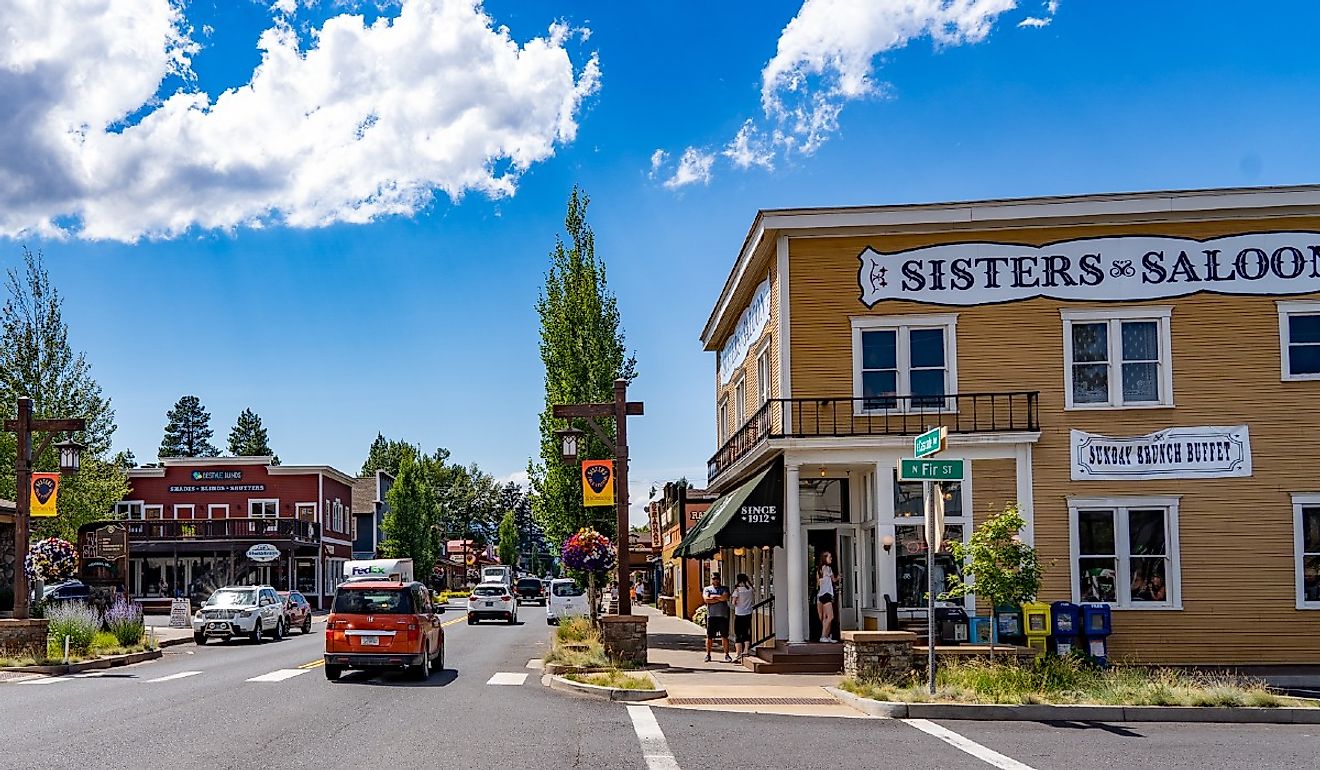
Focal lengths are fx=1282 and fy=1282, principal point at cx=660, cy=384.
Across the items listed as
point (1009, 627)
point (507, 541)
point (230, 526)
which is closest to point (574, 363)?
point (1009, 627)

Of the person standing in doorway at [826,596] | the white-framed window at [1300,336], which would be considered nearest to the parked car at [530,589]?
the person standing in doorway at [826,596]

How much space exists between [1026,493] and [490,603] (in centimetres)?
3017

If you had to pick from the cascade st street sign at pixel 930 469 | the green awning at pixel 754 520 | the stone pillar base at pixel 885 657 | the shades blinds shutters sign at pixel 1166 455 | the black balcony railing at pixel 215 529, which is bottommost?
the stone pillar base at pixel 885 657

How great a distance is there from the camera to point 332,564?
219 ft

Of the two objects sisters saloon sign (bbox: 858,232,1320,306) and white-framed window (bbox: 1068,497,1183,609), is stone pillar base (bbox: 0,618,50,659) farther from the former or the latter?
white-framed window (bbox: 1068,497,1183,609)

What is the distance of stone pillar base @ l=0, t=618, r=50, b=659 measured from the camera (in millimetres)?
23438

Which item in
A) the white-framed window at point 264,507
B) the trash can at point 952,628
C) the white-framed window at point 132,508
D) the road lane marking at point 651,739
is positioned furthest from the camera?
the white-framed window at point 264,507

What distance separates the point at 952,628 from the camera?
69.4 feet

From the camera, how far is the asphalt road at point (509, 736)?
12.2 meters

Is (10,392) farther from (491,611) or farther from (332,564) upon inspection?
(332,564)

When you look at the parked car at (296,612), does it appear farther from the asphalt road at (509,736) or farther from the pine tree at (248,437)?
the pine tree at (248,437)

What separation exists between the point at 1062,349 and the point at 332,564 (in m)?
50.6

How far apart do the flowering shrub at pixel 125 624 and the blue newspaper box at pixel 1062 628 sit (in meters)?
19.5

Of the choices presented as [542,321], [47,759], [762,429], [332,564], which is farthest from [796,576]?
[332,564]
